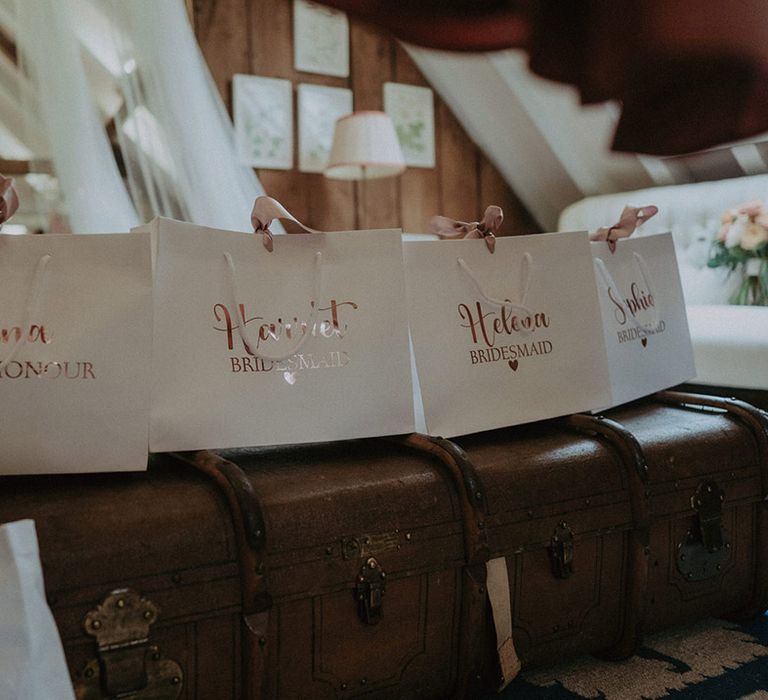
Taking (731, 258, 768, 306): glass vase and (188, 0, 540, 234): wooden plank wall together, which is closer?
(731, 258, 768, 306): glass vase

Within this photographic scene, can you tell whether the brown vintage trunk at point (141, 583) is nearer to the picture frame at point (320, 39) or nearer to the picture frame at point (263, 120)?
the picture frame at point (263, 120)

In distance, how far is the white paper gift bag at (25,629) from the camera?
0.70 m

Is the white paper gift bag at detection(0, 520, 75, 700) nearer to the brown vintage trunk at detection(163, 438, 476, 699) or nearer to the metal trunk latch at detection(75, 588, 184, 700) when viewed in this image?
the metal trunk latch at detection(75, 588, 184, 700)

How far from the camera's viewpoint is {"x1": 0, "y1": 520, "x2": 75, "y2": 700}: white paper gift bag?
0.70 meters

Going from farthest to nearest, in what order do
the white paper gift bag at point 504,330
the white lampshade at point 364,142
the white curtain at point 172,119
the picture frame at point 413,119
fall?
the picture frame at point 413,119 → the white lampshade at point 364,142 → the white curtain at point 172,119 → the white paper gift bag at point 504,330

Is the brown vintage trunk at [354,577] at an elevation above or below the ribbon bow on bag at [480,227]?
below

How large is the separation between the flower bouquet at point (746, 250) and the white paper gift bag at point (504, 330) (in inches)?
57.2

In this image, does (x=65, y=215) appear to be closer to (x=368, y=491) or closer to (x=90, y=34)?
(x=90, y=34)

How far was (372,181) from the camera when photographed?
382 centimetres

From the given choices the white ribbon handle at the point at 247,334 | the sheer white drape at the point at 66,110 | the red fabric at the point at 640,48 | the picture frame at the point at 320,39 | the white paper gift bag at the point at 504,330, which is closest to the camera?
the white ribbon handle at the point at 247,334

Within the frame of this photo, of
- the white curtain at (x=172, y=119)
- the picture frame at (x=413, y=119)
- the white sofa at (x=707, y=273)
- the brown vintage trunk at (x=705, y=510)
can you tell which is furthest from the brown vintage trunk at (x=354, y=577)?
the picture frame at (x=413, y=119)

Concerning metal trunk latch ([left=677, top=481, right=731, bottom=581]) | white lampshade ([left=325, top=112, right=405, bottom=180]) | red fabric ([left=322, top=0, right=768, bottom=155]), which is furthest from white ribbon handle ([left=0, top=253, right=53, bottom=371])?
red fabric ([left=322, top=0, right=768, bottom=155])

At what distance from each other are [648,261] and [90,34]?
183 centimetres

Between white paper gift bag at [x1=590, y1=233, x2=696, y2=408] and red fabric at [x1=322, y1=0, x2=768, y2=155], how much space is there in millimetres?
2037
